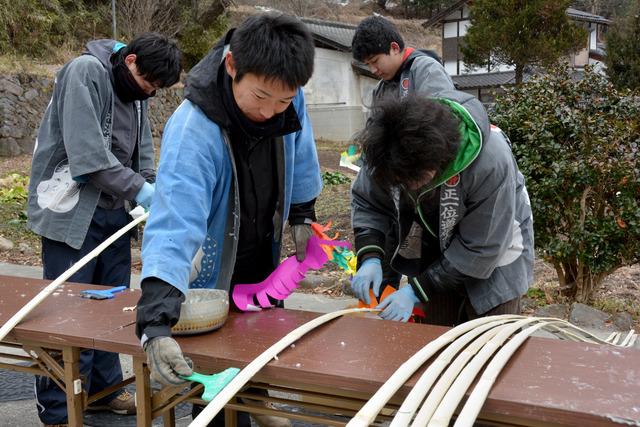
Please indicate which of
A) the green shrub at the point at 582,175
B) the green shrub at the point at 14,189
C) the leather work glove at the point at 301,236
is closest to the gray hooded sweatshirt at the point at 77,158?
the leather work glove at the point at 301,236

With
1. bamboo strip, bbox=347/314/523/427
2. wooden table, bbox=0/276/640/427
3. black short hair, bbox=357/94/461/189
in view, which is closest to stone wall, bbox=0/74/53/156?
wooden table, bbox=0/276/640/427

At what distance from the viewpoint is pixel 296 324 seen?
2426 millimetres

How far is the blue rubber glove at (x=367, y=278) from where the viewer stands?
2803 mm

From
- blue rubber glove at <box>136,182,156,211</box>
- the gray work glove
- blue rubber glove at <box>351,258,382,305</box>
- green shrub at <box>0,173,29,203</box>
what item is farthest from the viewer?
green shrub at <box>0,173,29,203</box>

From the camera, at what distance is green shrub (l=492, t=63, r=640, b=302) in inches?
181

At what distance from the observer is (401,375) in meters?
1.85

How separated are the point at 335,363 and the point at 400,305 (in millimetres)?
693

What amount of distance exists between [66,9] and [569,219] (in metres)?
18.7

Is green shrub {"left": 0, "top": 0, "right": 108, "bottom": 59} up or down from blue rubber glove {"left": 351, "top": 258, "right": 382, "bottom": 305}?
up

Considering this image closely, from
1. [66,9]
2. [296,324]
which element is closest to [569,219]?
[296,324]

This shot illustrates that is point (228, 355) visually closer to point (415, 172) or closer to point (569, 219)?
point (415, 172)

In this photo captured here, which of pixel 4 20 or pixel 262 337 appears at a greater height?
pixel 4 20

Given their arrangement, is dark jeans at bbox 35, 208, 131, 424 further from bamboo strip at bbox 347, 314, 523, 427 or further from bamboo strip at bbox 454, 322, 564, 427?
bamboo strip at bbox 454, 322, 564, 427

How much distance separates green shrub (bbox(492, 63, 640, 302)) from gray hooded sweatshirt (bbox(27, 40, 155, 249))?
113 inches
